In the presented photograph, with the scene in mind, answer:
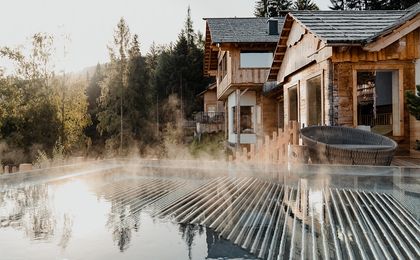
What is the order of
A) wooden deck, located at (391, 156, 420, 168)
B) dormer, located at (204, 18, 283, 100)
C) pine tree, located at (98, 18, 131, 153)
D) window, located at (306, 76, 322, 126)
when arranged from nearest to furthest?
1. wooden deck, located at (391, 156, 420, 168)
2. window, located at (306, 76, 322, 126)
3. dormer, located at (204, 18, 283, 100)
4. pine tree, located at (98, 18, 131, 153)

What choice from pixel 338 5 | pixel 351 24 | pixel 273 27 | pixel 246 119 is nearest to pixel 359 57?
pixel 351 24

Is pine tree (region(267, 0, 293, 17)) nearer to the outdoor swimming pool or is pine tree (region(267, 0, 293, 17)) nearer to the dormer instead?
the dormer

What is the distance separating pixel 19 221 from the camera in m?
3.69

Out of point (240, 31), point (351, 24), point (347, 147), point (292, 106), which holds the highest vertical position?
point (240, 31)

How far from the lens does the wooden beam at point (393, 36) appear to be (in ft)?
32.7

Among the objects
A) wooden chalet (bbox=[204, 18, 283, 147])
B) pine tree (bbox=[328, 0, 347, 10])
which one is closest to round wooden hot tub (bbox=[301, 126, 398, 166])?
wooden chalet (bbox=[204, 18, 283, 147])

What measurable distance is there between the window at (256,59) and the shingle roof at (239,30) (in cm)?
87

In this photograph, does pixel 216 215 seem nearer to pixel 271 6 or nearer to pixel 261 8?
pixel 271 6

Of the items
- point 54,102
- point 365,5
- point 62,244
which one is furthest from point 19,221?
point 365,5

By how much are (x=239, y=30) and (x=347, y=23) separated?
11.9 m

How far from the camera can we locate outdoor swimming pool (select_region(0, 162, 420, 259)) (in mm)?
2799

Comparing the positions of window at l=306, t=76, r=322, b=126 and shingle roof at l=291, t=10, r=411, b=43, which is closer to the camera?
shingle roof at l=291, t=10, r=411, b=43

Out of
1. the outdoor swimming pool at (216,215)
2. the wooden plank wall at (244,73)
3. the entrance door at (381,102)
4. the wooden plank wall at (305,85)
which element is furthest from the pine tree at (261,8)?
the outdoor swimming pool at (216,215)

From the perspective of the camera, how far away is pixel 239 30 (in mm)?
22766
